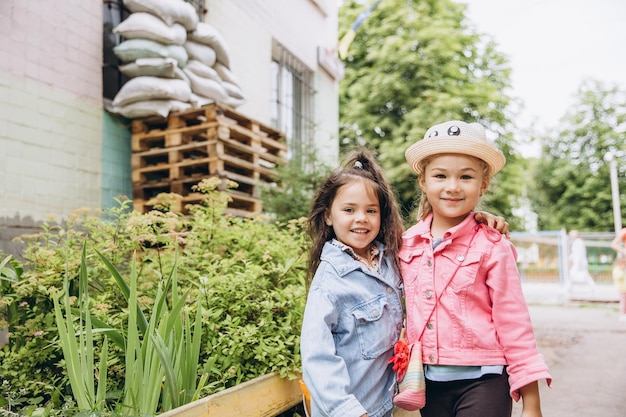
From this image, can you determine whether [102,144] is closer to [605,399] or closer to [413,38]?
[605,399]

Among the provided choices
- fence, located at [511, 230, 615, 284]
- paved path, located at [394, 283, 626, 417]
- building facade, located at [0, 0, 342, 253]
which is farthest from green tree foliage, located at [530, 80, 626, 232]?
building facade, located at [0, 0, 342, 253]

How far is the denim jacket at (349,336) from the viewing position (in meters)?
1.69

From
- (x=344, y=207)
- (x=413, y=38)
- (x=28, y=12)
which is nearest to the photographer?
(x=344, y=207)

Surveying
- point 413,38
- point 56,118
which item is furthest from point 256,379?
point 413,38

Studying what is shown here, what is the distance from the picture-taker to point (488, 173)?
2.03 metres

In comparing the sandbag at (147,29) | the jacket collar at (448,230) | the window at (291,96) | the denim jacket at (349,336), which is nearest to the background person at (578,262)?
the window at (291,96)

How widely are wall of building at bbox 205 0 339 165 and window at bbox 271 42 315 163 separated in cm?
14

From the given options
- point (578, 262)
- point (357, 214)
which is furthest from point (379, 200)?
point (578, 262)

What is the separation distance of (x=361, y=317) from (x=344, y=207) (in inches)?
16.7

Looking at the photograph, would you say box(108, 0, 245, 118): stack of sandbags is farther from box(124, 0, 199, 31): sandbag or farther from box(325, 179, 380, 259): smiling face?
box(325, 179, 380, 259): smiling face

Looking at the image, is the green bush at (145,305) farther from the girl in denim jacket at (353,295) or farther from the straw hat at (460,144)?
the straw hat at (460,144)

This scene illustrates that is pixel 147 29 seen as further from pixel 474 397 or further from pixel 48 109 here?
pixel 474 397

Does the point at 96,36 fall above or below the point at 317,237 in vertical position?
above

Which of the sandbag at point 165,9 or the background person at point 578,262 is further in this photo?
the background person at point 578,262
